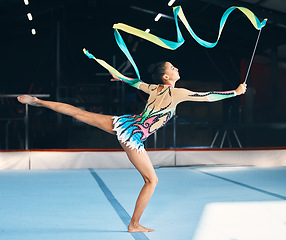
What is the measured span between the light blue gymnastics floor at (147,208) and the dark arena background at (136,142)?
1cm

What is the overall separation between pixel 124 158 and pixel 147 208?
285 cm

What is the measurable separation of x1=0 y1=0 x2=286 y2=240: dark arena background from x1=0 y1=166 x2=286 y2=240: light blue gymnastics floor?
0.05ft

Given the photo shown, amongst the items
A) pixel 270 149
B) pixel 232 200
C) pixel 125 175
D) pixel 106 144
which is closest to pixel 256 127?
pixel 106 144

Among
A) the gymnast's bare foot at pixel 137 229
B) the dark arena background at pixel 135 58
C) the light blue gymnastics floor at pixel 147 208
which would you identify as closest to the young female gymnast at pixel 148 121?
the gymnast's bare foot at pixel 137 229

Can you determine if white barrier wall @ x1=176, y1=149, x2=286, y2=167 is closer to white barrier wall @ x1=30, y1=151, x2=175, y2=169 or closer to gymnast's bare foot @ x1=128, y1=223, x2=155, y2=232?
white barrier wall @ x1=30, y1=151, x2=175, y2=169

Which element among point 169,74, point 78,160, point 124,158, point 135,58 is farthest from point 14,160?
point 135,58

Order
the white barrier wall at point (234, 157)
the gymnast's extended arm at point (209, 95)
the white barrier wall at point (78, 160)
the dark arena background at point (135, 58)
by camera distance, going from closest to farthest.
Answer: the gymnast's extended arm at point (209, 95)
the white barrier wall at point (78, 160)
the white barrier wall at point (234, 157)
the dark arena background at point (135, 58)

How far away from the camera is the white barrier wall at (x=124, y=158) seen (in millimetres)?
6059

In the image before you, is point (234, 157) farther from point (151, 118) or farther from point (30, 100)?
point (30, 100)

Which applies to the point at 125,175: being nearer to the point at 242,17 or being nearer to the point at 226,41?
the point at 242,17

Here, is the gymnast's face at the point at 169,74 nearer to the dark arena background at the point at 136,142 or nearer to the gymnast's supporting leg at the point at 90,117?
the dark arena background at the point at 136,142

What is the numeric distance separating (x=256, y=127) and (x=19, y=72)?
951cm

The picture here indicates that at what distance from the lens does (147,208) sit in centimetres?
335

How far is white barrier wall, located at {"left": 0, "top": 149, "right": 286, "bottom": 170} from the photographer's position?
19.9 ft
